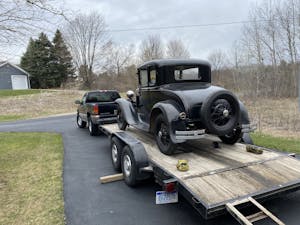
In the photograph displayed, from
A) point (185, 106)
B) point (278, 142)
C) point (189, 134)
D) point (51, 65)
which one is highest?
point (51, 65)

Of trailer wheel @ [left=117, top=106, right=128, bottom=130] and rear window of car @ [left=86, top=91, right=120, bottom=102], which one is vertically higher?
rear window of car @ [left=86, top=91, right=120, bottom=102]

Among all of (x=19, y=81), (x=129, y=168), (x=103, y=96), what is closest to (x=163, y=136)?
Answer: (x=129, y=168)

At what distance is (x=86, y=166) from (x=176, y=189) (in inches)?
121

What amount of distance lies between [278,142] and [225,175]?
4076 millimetres

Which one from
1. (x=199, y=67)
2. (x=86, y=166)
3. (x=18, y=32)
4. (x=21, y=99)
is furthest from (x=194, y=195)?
(x=21, y=99)

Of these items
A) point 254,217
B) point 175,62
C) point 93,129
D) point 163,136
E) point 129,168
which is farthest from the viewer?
point 93,129

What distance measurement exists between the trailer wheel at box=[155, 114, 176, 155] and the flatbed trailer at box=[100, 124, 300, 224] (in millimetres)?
99

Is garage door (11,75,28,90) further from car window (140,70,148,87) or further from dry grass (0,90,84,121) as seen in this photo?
car window (140,70,148,87)

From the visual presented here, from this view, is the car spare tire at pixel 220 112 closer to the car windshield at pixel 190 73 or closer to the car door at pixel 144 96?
the car windshield at pixel 190 73

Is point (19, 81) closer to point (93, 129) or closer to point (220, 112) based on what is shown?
point (93, 129)

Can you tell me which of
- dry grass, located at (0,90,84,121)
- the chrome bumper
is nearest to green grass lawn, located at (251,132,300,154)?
the chrome bumper

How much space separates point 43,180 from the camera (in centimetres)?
453

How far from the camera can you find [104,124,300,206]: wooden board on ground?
8.57 feet

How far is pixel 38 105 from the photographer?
847 inches
